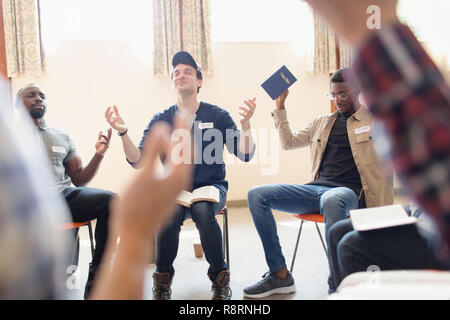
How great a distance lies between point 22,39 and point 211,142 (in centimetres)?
300

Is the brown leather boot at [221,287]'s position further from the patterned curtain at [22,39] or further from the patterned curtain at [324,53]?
the patterned curtain at [324,53]

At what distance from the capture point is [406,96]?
13.6 inches

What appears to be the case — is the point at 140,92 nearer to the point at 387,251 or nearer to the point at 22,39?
the point at 22,39

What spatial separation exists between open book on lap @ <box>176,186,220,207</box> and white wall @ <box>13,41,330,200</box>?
2.23m

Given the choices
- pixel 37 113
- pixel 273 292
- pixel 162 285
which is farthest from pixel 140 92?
pixel 273 292

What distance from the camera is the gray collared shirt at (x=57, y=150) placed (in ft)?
8.03

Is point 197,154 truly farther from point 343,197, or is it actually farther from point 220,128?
point 343,197

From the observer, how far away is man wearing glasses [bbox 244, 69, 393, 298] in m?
2.20

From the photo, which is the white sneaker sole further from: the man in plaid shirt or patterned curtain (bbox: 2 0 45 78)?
patterned curtain (bbox: 2 0 45 78)

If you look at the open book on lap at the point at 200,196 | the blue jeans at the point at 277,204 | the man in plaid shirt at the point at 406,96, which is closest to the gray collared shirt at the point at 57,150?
the open book on lap at the point at 200,196
